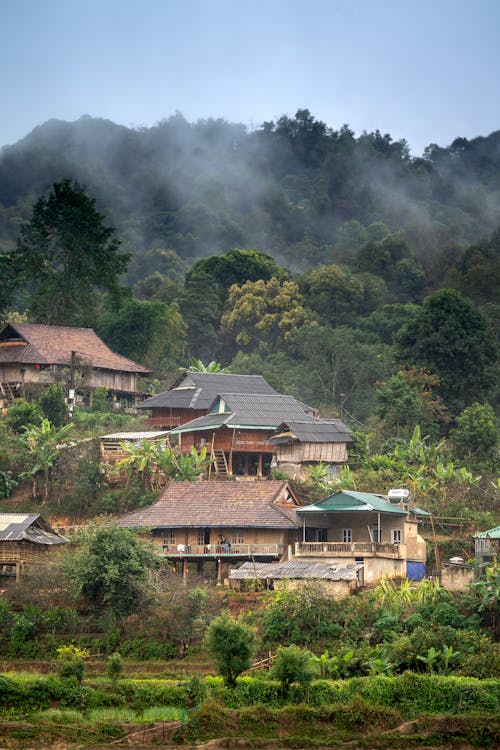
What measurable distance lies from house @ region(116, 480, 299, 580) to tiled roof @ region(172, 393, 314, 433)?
7.34 m

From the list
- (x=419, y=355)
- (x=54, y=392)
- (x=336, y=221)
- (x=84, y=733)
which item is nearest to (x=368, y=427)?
(x=419, y=355)

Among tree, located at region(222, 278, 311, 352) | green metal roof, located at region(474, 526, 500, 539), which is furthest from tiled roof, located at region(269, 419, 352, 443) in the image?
tree, located at region(222, 278, 311, 352)

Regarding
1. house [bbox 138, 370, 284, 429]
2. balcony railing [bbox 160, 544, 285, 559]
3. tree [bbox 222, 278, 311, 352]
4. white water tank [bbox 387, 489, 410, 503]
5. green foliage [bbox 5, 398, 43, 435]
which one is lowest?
balcony railing [bbox 160, 544, 285, 559]

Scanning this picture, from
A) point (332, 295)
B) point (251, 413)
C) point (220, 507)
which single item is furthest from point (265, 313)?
point (220, 507)

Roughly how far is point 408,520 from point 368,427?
1586cm

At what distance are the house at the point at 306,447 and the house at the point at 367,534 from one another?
250 inches

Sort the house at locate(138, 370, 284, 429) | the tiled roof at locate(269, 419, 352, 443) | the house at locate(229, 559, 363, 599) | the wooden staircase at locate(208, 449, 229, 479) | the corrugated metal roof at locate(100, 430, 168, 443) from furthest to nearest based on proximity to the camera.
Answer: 1. the house at locate(138, 370, 284, 429)
2. the corrugated metal roof at locate(100, 430, 168, 443)
3. the wooden staircase at locate(208, 449, 229, 479)
4. the tiled roof at locate(269, 419, 352, 443)
5. the house at locate(229, 559, 363, 599)

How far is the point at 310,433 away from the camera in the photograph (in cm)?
5412

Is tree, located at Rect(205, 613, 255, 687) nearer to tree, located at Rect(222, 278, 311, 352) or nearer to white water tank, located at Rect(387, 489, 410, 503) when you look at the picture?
white water tank, located at Rect(387, 489, 410, 503)

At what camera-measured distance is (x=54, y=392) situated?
188 ft

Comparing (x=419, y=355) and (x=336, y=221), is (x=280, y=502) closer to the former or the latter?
(x=419, y=355)

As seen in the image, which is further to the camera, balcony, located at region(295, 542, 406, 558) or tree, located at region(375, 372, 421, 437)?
tree, located at region(375, 372, 421, 437)

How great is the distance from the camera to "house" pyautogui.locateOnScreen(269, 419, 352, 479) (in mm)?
53812

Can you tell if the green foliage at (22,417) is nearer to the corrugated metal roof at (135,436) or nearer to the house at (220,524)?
the corrugated metal roof at (135,436)
